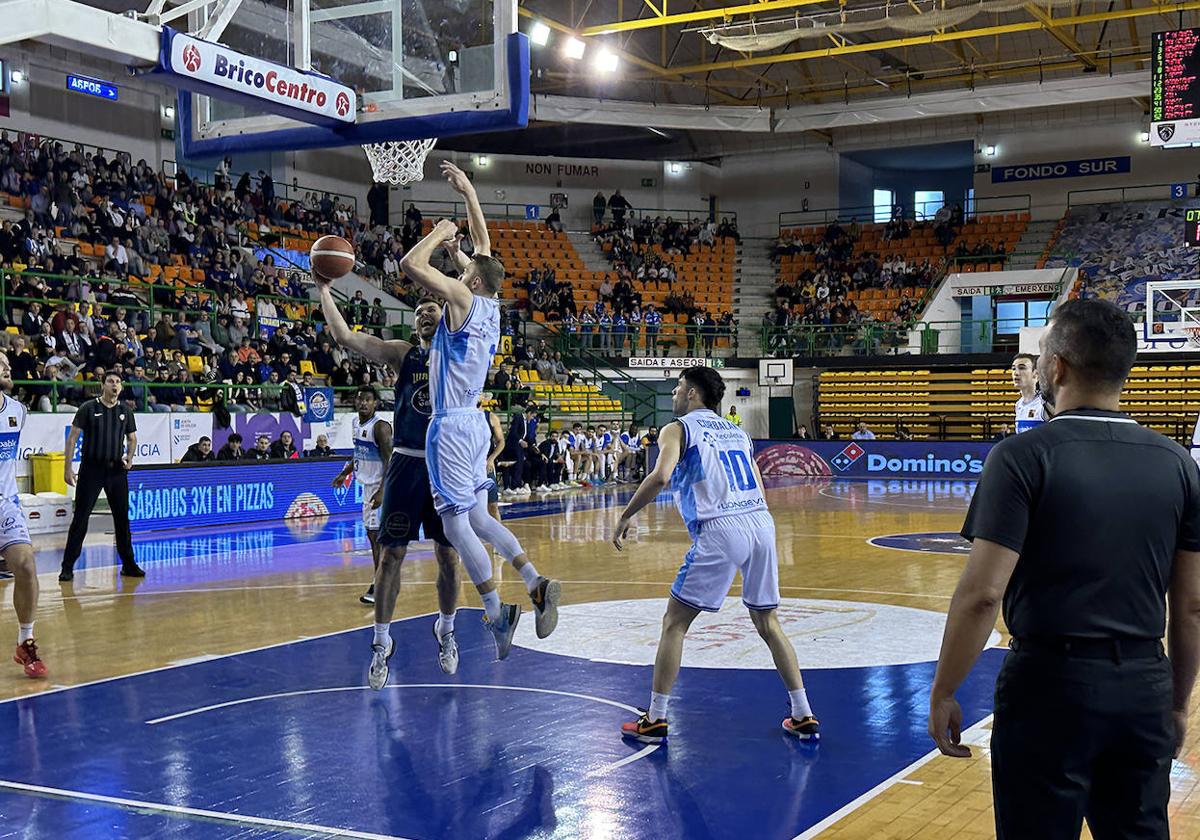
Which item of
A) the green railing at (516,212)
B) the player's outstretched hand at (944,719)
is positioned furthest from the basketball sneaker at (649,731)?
the green railing at (516,212)

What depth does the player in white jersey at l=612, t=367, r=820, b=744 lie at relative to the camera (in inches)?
241

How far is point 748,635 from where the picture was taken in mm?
8984

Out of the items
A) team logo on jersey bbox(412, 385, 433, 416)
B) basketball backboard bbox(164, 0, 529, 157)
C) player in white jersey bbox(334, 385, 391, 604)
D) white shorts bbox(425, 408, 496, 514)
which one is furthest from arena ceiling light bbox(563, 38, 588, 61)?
white shorts bbox(425, 408, 496, 514)

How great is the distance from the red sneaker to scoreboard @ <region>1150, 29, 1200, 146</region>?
16.9 m

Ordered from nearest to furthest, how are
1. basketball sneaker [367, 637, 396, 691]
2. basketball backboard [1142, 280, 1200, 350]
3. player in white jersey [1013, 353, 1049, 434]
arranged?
1. basketball sneaker [367, 637, 396, 691]
2. player in white jersey [1013, 353, 1049, 434]
3. basketball backboard [1142, 280, 1200, 350]

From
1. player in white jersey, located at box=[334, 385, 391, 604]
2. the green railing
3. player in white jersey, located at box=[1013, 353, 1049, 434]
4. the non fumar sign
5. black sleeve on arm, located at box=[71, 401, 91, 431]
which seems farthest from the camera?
the green railing

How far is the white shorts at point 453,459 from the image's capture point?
687 centimetres

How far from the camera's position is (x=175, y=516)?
1764cm

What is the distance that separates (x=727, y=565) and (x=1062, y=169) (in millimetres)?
35259

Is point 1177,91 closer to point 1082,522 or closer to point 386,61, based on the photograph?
point 386,61

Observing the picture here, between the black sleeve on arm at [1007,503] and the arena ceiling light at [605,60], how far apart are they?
26.0 m

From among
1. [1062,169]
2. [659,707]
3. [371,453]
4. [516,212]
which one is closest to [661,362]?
[516,212]

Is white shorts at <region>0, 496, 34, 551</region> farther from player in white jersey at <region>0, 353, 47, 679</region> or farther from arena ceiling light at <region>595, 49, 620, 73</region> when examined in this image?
arena ceiling light at <region>595, 49, 620, 73</region>

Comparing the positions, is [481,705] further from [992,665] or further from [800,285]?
[800,285]
